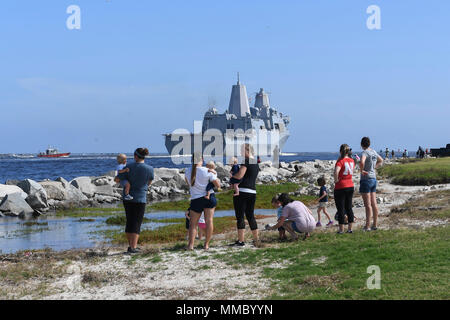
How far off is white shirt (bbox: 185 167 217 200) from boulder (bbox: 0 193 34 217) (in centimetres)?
1464

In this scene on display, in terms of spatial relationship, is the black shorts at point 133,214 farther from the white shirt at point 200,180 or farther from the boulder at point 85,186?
the boulder at point 85,186

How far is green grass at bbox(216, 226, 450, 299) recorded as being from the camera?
660cm

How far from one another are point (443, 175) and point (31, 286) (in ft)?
81.4

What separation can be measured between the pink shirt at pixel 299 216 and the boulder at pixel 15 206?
15.3 m

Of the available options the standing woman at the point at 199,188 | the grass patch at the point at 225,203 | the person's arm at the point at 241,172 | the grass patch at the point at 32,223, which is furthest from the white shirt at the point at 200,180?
the grass patch at the point at 225,203

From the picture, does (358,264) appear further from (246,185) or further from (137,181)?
(137,181)

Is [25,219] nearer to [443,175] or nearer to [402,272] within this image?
[402,272]

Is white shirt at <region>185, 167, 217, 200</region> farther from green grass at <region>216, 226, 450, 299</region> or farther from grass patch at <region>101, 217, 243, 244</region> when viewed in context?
grass patch at <region>101, 217, 243, 244</region>

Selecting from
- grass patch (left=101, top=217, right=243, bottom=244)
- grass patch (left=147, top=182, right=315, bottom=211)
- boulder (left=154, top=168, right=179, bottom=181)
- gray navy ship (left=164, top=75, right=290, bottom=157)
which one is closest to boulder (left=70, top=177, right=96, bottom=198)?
grass patch (left=147, top=182, right=315, bottom=211)

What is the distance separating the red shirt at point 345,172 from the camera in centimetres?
1078
